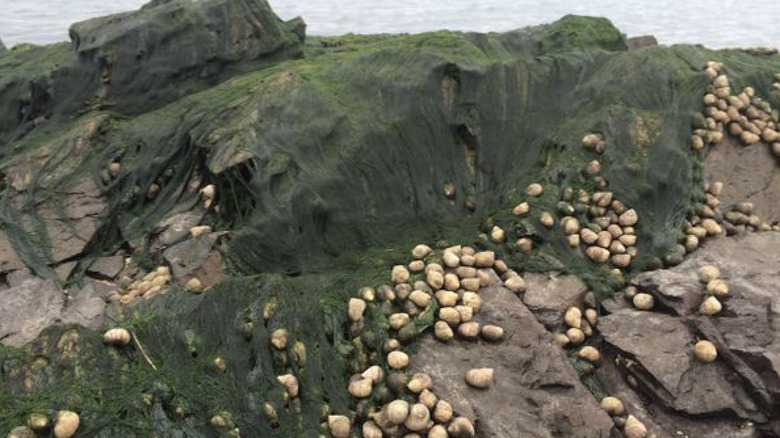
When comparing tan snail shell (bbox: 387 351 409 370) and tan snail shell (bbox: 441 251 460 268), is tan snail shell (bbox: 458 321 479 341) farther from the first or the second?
tan snail shell (bbox: 441 251 460 268)

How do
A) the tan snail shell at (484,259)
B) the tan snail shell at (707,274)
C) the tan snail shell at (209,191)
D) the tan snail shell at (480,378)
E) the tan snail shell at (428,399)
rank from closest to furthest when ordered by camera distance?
1. the tan snail shell at (428,399)
2. the tan snail shell at (480,378)
3. the tan snail shell at (707,274)
4. the tan snail shell at (484,259)
5. the tan snail shell at (209,191)

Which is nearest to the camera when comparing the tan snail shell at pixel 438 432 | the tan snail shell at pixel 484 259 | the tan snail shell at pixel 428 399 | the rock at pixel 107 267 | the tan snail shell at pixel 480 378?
the tan snail shell at pixel 438 432

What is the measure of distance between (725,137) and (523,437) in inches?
133

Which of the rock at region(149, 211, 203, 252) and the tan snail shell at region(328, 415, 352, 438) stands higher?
the rock at region(149, 211, 203, 252)

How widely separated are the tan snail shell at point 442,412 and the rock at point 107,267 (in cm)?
252

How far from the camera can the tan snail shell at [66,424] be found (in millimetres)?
2707

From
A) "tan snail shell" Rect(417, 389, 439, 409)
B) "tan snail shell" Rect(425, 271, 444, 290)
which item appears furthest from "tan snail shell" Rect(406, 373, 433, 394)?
"tan snail shell" Rect(425, 271, 444, 290)

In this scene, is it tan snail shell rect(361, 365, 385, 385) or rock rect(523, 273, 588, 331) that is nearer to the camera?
tan snail shell rect(361, 365, 385, 385)

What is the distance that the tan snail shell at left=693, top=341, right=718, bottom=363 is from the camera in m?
3.73

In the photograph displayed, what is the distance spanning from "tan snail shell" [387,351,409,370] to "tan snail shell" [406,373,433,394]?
0.11 metres

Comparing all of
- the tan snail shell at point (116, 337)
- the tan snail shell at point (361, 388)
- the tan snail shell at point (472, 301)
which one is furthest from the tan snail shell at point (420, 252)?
the tan snail shell at point (116, 337)

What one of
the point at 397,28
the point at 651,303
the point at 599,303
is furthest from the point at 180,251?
the point at 397,28

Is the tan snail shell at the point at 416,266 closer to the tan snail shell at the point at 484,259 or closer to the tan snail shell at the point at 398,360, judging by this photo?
the tan snail shell at the point at 484,259

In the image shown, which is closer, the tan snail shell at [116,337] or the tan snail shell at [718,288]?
the tan snail shell at [116,337]
